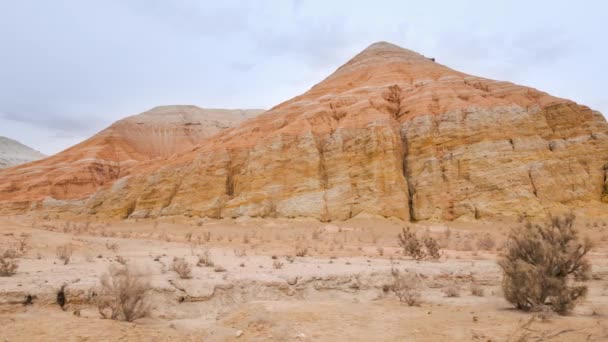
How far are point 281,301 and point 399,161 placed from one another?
73.4 ft

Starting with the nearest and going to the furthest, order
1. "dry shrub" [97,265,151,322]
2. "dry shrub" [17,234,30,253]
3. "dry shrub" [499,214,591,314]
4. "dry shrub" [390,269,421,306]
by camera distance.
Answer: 1. "dry shrub" [97,265,151,322]
2. "dry shrub" [499,214,591,314]
3. "dry shrub" [390,269,421,306]
4. "dry shrub" [17,234,30,253]

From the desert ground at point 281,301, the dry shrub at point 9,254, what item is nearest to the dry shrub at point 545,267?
the desert ground at point 281,301

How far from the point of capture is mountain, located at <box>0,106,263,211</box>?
1719 inches

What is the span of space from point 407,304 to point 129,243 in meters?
11.5

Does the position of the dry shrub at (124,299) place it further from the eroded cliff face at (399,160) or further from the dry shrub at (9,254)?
the eroded cliff face at (399,160)

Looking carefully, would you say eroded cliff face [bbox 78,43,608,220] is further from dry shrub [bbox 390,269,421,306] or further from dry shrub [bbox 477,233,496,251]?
dry shrub [bbox 390,269,421,306]

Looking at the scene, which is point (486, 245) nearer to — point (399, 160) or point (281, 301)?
point (281, 301)

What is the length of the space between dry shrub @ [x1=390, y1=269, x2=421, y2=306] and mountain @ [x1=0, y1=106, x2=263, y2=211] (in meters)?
33.4

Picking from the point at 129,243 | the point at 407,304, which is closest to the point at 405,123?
the point at 129,243

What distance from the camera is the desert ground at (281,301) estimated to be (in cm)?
577

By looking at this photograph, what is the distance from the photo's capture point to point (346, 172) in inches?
1118

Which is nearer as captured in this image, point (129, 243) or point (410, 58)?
point (129, 243)

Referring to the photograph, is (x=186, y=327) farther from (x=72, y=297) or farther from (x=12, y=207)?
(x=12, y=207)

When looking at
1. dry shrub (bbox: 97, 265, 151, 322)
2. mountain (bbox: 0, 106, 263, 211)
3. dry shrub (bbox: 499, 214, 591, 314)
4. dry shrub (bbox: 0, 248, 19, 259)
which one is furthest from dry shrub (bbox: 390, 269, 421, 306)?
mountain (bbox: 0, 106, 263, 211)
